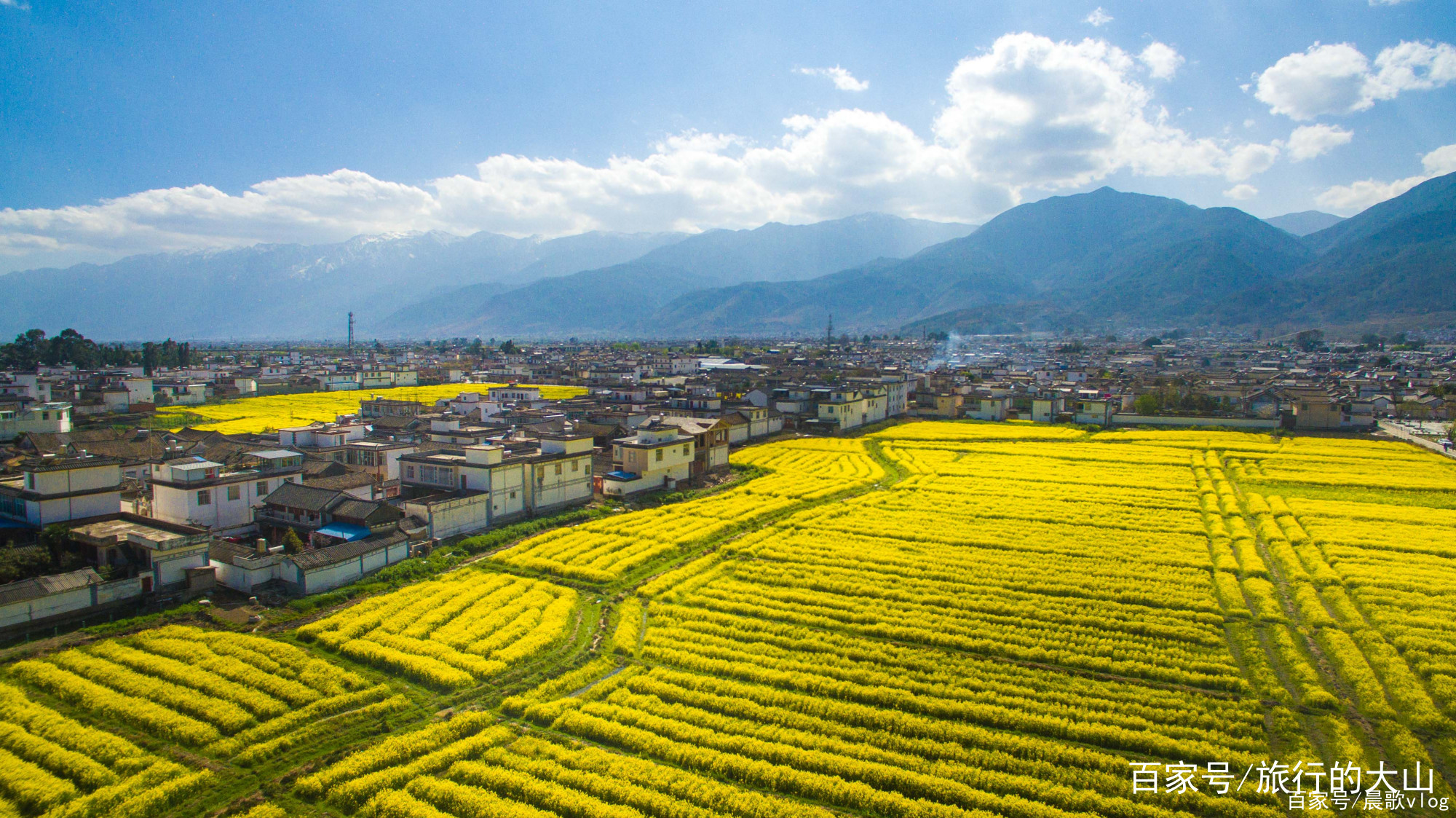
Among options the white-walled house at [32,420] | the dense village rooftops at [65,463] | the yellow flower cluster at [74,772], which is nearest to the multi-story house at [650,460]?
the dense village rooftops at [65,463]

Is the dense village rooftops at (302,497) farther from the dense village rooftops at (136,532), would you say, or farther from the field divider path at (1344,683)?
the field divider path at (1344,683)

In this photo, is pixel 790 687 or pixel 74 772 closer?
pixel 74 772

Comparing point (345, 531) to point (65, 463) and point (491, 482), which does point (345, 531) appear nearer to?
point (491, 482)

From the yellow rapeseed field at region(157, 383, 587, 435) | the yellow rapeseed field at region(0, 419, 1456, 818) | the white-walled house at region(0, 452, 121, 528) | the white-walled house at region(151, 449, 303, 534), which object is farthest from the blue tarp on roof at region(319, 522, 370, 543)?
the yellow rapeseed field at region(157, 383, 587, 435)

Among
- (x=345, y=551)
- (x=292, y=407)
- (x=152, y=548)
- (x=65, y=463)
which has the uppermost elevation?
(x=65, y=463)

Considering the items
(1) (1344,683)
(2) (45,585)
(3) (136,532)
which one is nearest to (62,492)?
(3) (136,532)

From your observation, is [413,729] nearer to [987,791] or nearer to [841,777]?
[841,777]

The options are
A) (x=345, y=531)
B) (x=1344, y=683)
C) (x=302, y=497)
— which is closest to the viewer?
(x=1344, y=683)
